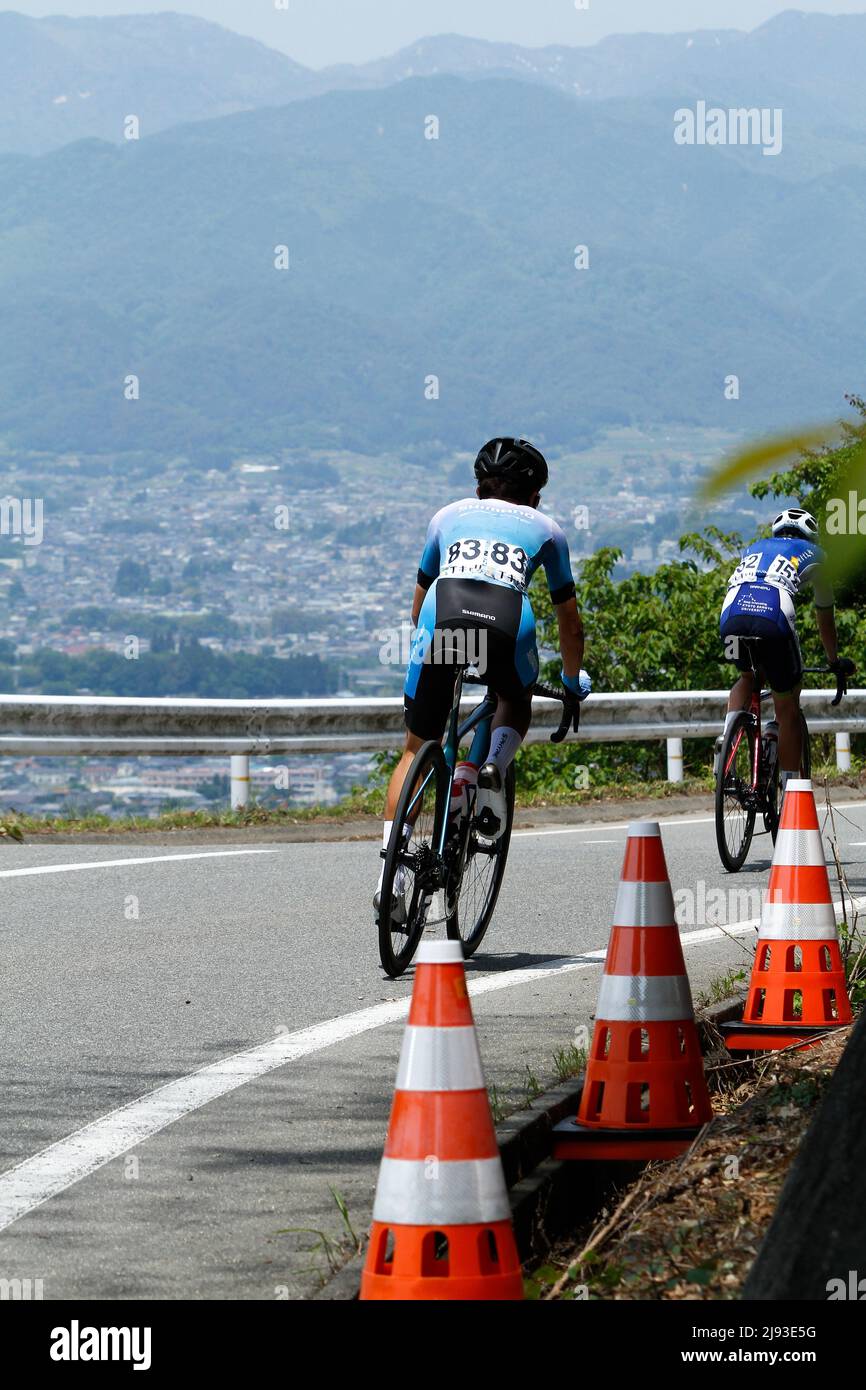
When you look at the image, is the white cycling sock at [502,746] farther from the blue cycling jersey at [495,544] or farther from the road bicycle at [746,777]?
the road bicycle at [746,777]

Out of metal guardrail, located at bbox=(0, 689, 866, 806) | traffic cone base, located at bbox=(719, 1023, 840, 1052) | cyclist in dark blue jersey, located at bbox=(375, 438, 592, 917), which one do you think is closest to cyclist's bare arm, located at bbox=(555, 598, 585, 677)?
cyclist in dark blue jersey, located at bbox=(375, 438, 592, 917)

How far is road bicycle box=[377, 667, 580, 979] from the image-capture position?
7066 millimetres

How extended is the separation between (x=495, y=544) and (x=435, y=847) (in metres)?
1.11

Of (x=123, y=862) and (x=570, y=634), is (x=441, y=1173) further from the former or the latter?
(x=123, y=862)

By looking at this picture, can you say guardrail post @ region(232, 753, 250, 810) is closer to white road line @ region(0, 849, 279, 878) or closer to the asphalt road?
white road line @ region(0, 849, 279, 878)

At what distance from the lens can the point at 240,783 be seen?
14.6 metres

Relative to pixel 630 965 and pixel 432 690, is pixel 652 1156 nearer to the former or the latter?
pixel 630 965

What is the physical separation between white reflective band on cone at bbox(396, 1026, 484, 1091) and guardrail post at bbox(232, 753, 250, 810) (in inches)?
436

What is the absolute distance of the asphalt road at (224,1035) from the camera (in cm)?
426

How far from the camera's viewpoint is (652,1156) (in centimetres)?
489

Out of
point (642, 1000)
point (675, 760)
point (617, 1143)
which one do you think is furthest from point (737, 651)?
point (675, 760)
